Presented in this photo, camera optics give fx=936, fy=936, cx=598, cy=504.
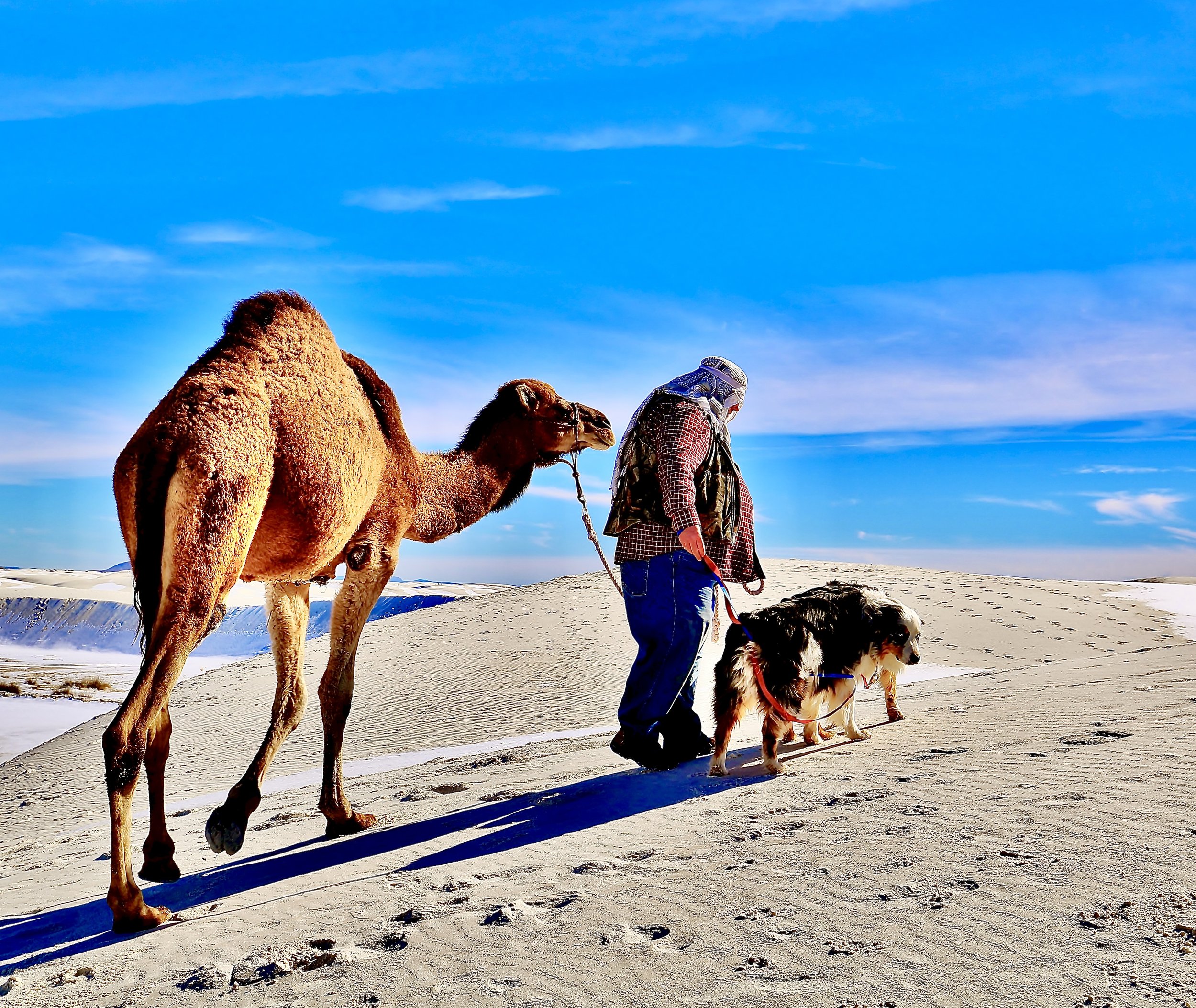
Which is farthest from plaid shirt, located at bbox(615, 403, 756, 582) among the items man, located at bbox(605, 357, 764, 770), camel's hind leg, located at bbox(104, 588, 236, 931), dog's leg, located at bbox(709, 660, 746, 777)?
camel's hind leg, located at bbox(104, 588, 236, 931)

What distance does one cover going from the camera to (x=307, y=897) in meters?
4.82

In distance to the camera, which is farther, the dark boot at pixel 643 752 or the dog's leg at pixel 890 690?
the dog's leg at pixel 890 690

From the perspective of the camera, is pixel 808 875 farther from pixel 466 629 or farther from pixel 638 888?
pixel 466 629

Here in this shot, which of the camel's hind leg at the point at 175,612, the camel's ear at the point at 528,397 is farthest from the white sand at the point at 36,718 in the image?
the camel's hind leg at the point at 175,612

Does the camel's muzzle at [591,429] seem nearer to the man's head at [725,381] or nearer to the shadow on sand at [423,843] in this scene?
the man's head at [725,381]

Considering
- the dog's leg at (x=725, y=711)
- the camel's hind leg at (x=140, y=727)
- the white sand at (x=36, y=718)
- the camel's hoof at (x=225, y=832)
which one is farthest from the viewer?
the white sand at (x=36, y=718)

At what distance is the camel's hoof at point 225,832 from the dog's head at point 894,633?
4.51m

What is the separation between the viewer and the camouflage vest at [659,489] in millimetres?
6586

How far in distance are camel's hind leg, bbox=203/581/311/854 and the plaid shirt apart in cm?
231

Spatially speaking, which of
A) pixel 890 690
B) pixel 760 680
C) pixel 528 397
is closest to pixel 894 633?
pixel 890 690

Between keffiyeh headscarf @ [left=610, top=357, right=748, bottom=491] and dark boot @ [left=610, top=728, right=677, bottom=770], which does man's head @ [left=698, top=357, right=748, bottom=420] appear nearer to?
keffiyeh headscarf @ [left=610, top=357, right=748, bottom=491]

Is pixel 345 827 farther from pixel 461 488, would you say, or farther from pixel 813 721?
pixel 813 721

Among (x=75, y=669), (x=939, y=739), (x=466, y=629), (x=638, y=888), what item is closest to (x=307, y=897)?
(x=638, y=888)

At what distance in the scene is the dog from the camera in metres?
6.21
